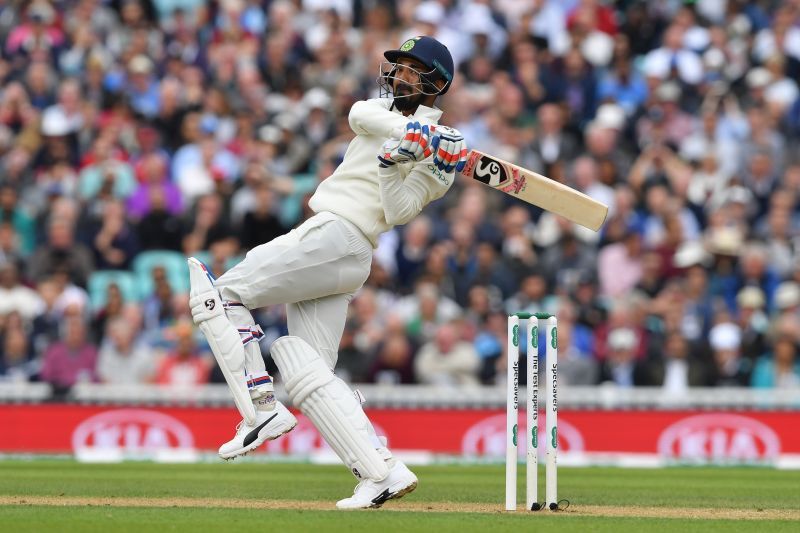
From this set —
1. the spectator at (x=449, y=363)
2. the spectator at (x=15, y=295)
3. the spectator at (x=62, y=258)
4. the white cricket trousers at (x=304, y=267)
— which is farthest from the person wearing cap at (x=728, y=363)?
the white cricket trousers at (x=304, y=267)

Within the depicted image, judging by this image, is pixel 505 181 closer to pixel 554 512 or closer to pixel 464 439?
pixel 554 512

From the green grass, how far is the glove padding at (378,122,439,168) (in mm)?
1703

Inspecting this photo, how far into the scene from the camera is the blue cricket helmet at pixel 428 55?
26.2 feet

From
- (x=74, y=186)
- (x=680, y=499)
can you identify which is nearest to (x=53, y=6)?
(x=74, y=186)

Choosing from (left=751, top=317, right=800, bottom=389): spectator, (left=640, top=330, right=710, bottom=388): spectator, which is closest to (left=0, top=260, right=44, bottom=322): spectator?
(left=640, top=330, right=710, bottom=388): spectator

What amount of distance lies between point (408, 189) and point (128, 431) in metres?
6.65

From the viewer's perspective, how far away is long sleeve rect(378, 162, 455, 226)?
7.84 meters

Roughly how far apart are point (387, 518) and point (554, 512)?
0.98m

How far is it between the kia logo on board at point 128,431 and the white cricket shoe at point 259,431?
6.04 m

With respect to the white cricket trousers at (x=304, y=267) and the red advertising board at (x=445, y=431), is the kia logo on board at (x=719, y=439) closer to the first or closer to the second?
the red advertising board at (x=445, y=431)

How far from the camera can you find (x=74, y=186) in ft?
53.0

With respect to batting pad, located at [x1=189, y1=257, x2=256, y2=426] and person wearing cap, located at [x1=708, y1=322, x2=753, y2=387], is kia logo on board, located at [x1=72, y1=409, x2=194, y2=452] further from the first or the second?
batting pad, located at [x1=189, y1=257, x2=256, y2=426]

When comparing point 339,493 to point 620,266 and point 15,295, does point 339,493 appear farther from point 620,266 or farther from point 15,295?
point 15,295

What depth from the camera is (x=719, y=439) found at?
13.7 meters
